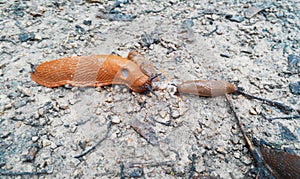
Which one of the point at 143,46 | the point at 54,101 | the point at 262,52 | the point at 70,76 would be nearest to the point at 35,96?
the point at 54,101

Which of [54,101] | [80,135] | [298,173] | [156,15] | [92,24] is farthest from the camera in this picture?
[156,15]

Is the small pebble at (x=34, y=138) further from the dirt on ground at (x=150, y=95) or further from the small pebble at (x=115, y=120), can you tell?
the small pebble at (x=115, y=120)

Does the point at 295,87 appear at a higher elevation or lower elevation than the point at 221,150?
higher

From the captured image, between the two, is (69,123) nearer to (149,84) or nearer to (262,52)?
(149,84)

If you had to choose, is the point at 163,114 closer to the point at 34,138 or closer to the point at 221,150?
the point at 221,150

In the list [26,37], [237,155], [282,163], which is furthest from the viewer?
[26,37]

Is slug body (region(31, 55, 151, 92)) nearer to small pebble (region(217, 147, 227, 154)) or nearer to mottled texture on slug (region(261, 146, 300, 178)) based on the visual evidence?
small pebble (region(217, 147, 227, 154))

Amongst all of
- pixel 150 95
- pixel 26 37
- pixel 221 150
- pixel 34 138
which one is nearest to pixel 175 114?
pixel 150 95
